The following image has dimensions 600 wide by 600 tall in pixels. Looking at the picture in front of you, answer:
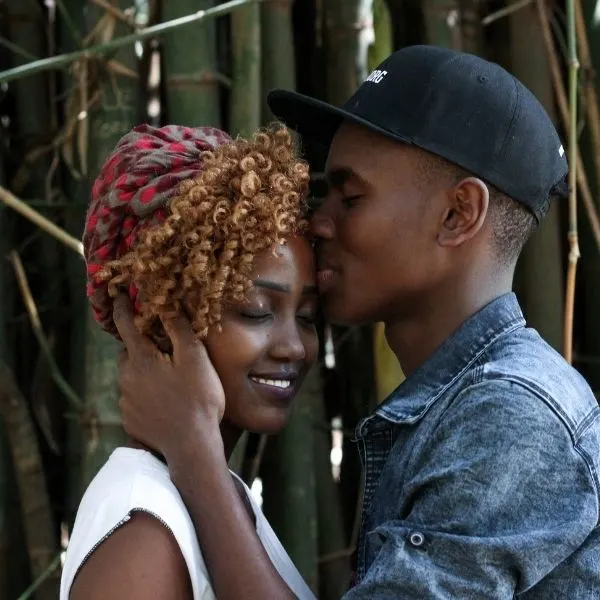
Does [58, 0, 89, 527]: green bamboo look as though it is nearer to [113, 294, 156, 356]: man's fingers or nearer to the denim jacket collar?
[113, 294, 156, 356]: man's fingers

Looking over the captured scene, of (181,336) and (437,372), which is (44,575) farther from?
(437,372)

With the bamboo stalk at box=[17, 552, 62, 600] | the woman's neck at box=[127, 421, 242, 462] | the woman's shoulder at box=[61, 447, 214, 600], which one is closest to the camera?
the woman's shoulder at box=[61, 447, 214, 600]

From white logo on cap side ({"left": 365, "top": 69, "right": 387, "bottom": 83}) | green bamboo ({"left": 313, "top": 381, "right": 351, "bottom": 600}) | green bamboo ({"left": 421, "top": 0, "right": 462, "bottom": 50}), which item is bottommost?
green bamboo ({"left": 313, "top": 381, "right": 351, "bottom": 600})

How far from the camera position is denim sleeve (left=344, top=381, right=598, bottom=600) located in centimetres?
121

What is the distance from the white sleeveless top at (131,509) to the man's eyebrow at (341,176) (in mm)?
454

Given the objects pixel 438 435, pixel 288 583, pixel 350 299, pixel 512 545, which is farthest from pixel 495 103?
pixel 288 583

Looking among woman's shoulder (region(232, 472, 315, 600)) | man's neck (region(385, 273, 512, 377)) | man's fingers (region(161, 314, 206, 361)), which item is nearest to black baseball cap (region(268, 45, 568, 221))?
man's neck (region(385, 273, 512, 377))

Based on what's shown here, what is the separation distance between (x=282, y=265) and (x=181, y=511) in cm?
35

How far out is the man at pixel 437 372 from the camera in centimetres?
123

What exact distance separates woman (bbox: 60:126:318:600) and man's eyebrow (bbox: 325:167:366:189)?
5 centimetres

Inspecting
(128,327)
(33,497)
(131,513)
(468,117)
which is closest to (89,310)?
(33,497)

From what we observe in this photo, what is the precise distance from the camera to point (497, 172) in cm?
142

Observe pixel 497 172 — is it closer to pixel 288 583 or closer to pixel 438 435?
pixel 438 435

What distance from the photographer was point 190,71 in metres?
2.09
